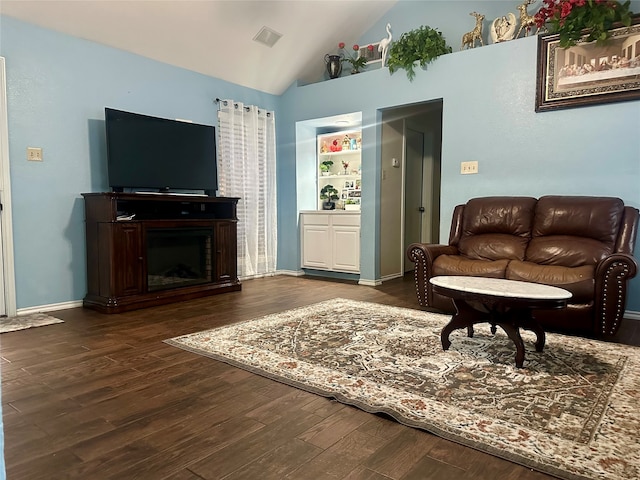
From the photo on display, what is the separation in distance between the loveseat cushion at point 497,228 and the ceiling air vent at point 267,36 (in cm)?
283

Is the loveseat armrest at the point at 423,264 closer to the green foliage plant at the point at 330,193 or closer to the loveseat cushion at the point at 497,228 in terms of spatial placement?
the loveseat cushion at the point at 497,228

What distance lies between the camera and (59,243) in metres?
3.76

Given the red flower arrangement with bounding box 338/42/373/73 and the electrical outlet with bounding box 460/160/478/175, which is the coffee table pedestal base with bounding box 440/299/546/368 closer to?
the electrical outlet with bounding box 460/160/478/175

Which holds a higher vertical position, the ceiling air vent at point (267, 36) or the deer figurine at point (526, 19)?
the ceiling air vent at point (267, 36)

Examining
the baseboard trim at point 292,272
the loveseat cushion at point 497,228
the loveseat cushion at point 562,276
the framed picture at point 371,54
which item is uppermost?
the framed picture at point 371,54

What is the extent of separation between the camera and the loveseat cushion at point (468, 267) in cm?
324

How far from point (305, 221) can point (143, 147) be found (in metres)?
2.31

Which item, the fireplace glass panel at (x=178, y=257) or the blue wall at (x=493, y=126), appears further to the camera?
the fireplace glass panel at (x=178, y=257)

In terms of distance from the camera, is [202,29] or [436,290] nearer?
[436,290]

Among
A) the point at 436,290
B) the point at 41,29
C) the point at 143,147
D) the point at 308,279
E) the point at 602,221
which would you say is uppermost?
the point at 41,29

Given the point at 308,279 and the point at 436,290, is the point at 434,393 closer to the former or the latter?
the point at 436,290

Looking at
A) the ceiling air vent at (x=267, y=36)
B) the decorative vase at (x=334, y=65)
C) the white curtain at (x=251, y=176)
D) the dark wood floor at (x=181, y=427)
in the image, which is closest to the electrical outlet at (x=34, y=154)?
the dark wood floor at (x=181, y=427)

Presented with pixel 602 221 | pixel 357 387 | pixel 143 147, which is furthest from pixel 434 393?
pixel 143 147

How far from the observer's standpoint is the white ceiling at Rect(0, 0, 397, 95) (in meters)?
3.67
